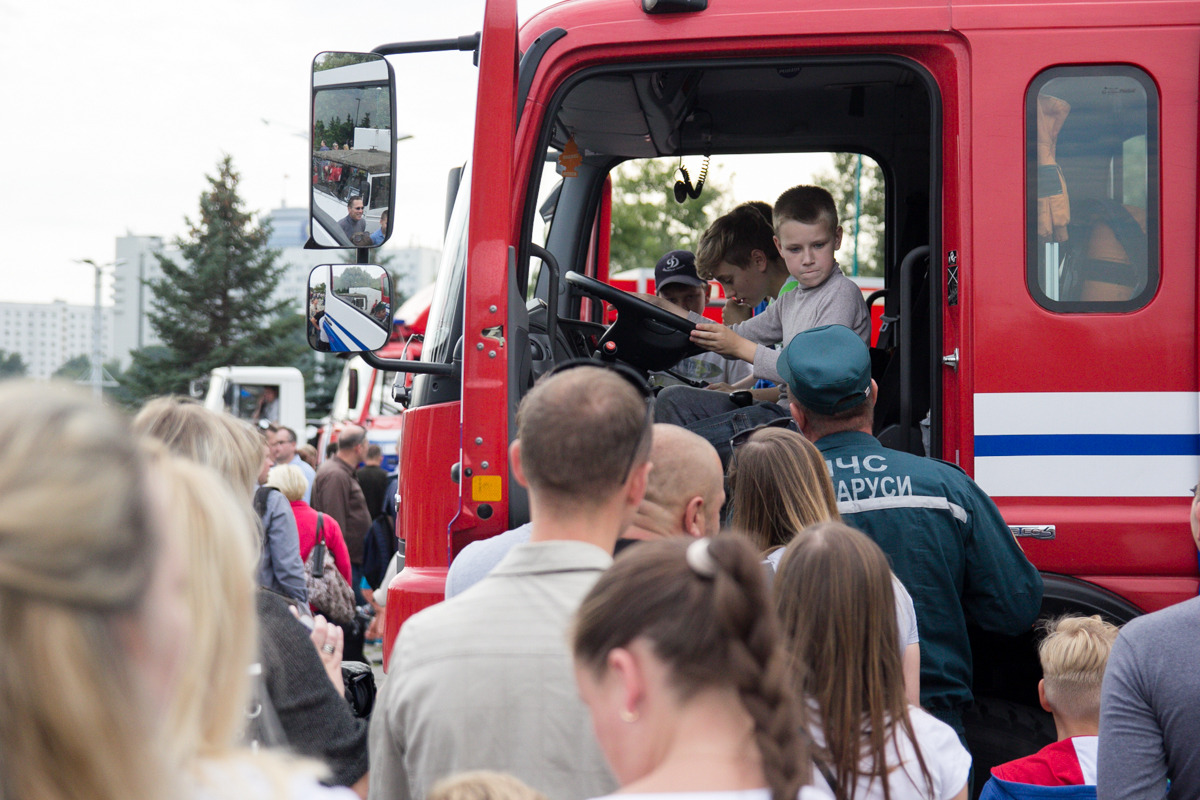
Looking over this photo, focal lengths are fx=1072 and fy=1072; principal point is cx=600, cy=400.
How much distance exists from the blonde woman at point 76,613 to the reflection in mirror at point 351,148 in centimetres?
→ 207

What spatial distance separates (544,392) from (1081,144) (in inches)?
79.3

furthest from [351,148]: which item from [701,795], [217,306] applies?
[217,306]

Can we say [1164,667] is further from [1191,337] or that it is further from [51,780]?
[51,780]

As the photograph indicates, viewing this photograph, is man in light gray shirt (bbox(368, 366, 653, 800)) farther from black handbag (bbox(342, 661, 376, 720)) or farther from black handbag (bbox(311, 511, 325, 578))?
black handbag (bbox(311, 511, 325, 578))

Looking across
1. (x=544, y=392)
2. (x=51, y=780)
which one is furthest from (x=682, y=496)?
(x=51, y=780)

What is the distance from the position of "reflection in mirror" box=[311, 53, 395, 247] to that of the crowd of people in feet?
2.38

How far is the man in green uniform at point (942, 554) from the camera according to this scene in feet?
9.22

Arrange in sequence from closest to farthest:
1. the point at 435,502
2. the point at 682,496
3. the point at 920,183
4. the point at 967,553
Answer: the point at 682,496 → the point at 967,553 → the point at 435,502 → the point at 920,183

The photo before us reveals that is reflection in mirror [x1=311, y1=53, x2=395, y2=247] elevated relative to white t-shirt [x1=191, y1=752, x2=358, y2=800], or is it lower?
elevated

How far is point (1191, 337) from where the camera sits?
2.99 metres

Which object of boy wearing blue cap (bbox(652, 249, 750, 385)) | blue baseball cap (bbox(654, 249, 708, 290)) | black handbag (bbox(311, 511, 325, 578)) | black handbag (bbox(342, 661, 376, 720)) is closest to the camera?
black handbag (bbox(342, 661, 376, 720))

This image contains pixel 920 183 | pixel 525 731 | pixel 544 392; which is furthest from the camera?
pixel 920 183

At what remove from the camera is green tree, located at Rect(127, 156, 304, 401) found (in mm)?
34000

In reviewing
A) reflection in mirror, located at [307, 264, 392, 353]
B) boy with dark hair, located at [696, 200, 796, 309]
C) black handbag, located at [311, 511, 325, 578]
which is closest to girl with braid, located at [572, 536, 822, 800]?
reflection in mirror, located at [307, 264, 392, 353]
